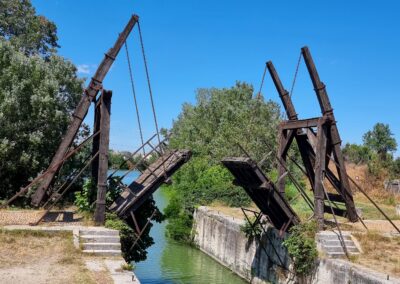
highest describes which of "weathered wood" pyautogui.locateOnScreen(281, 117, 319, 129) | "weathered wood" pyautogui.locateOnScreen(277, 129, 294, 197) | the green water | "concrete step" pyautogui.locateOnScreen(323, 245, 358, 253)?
"weathered wood" pyautogui.locateOnScreen(281, 117, 319, 129)

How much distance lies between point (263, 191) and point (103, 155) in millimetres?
5093

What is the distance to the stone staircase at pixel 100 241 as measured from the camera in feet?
37.8

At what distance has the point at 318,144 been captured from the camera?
14602 millimetres

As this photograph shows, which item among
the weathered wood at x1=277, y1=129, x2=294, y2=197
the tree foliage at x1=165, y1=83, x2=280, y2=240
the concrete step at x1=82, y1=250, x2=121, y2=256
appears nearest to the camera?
the concrete step at x1=82, y1=250, x2=121, y2=256

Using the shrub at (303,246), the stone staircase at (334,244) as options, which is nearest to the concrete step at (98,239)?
the shrub at (303,246)

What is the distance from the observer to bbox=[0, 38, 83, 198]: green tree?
18.6m

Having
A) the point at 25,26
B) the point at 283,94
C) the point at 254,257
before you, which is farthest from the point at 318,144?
the point at 25,26

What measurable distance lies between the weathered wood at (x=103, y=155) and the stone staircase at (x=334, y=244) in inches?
253

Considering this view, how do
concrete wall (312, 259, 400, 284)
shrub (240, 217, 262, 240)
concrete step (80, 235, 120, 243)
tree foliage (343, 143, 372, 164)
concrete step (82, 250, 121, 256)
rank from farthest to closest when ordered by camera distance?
tree foliage (343, 143, 372, 164)
shrub (240, 217, 262, 240)
concrete step (80, 235, 120, 243)
concrete step (82, 250, 121, 256)
concrete wall (312, 259, 400, 284)

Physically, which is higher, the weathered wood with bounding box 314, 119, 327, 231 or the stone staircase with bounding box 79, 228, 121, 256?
the weathered wood with bounding box 314, 119, 327, 231

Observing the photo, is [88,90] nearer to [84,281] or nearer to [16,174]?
[84,281]

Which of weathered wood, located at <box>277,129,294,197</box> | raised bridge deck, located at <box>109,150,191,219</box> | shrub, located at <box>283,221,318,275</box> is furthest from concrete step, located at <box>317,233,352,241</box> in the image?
raised bridge deck, located at <box>109,150,191,219</box>

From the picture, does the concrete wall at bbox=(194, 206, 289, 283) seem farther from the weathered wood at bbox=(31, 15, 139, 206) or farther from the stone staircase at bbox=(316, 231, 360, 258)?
the weathered wood at bbox=(31, 15, 139, 206)

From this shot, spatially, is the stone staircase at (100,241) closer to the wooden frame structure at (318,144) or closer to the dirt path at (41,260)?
the dirt path at (41,260)
